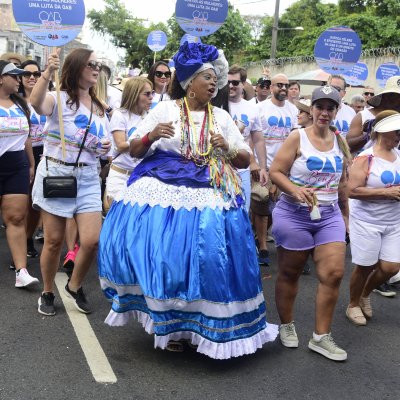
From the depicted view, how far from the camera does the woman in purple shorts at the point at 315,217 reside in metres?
4.32

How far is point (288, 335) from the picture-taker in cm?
453

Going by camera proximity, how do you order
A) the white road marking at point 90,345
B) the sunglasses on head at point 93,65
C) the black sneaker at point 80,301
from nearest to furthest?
the white road marking at point 90,345
the sunglasses on head at point 93,65
the black sneaker at point 80,301

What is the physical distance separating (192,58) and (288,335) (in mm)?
2058

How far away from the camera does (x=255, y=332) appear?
4.07 meters

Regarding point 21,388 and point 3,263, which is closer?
point 21,388

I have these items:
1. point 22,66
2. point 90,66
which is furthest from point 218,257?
point 22,66

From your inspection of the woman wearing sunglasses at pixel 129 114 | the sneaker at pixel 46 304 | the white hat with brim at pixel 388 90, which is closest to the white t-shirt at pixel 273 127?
the white hat with brim at pixel 388 90

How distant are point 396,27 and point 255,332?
99.1ft

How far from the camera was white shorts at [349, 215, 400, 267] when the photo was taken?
202 inches

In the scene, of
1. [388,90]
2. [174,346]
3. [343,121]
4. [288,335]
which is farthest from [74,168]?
[343,121]

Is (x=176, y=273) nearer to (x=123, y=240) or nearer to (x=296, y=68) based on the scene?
(x=123, y=240)

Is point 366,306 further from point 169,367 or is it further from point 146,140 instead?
point 146,140

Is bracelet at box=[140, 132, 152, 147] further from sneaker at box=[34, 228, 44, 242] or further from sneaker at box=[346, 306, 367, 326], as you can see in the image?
sneaker at box=[34, 228, 44, 242]

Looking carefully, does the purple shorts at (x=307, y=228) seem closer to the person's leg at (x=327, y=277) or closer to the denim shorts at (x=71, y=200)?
the person's leg at (x=327, y=277)
